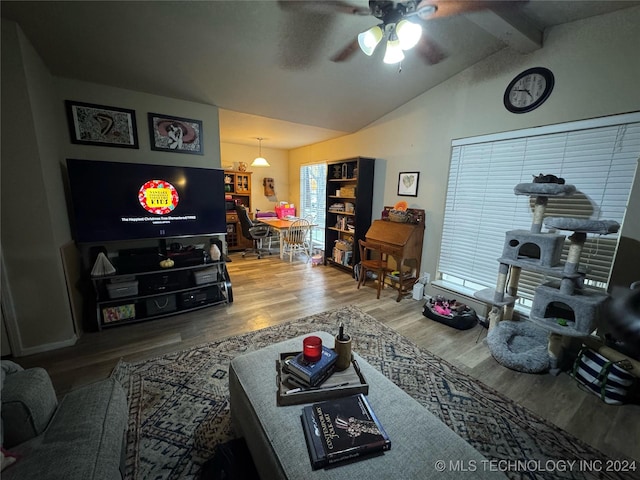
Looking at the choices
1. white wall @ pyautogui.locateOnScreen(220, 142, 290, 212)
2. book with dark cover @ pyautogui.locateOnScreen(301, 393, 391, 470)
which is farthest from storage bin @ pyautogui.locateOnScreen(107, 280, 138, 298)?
white wall @ pyautogui.locateOnScreen(220, 142, 290, 212)

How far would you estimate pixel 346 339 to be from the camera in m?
1.29

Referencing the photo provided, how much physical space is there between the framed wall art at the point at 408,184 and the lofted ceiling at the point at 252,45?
952 mm

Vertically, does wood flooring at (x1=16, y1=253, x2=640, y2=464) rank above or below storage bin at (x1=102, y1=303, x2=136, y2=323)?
below

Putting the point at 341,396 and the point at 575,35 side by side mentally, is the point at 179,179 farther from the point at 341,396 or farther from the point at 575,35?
the point at 575,35

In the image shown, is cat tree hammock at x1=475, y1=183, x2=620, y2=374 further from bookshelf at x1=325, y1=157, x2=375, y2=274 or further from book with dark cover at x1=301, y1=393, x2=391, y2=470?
bookshelf at x1=325, y1=157, x2=375, y2=274

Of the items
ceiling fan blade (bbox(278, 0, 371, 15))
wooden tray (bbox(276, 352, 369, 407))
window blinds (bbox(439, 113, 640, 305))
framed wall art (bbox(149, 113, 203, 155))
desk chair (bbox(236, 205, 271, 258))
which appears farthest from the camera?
desk chair (bbox(236, 205, 271, 258))

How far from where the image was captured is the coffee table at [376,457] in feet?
2.79

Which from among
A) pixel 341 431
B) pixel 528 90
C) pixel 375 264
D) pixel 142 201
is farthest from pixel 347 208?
pixel 341 431

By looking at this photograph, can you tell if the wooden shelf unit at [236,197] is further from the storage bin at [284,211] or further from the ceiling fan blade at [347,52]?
the ceiling fan blade at [347,52]

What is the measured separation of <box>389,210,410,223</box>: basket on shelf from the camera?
325 cm

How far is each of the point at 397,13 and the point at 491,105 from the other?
150cm

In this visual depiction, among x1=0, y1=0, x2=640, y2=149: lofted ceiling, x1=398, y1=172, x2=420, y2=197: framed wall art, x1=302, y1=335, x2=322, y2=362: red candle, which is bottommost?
x1=302, y1=335, x2=322, y2=362: red candle

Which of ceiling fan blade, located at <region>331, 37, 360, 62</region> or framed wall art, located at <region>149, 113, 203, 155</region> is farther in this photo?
framed wall art, located at <region>149, 113, 203, 155</region>

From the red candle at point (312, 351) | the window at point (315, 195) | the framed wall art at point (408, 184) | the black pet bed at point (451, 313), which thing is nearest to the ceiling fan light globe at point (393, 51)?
the framed wall art at point (408, 184)
